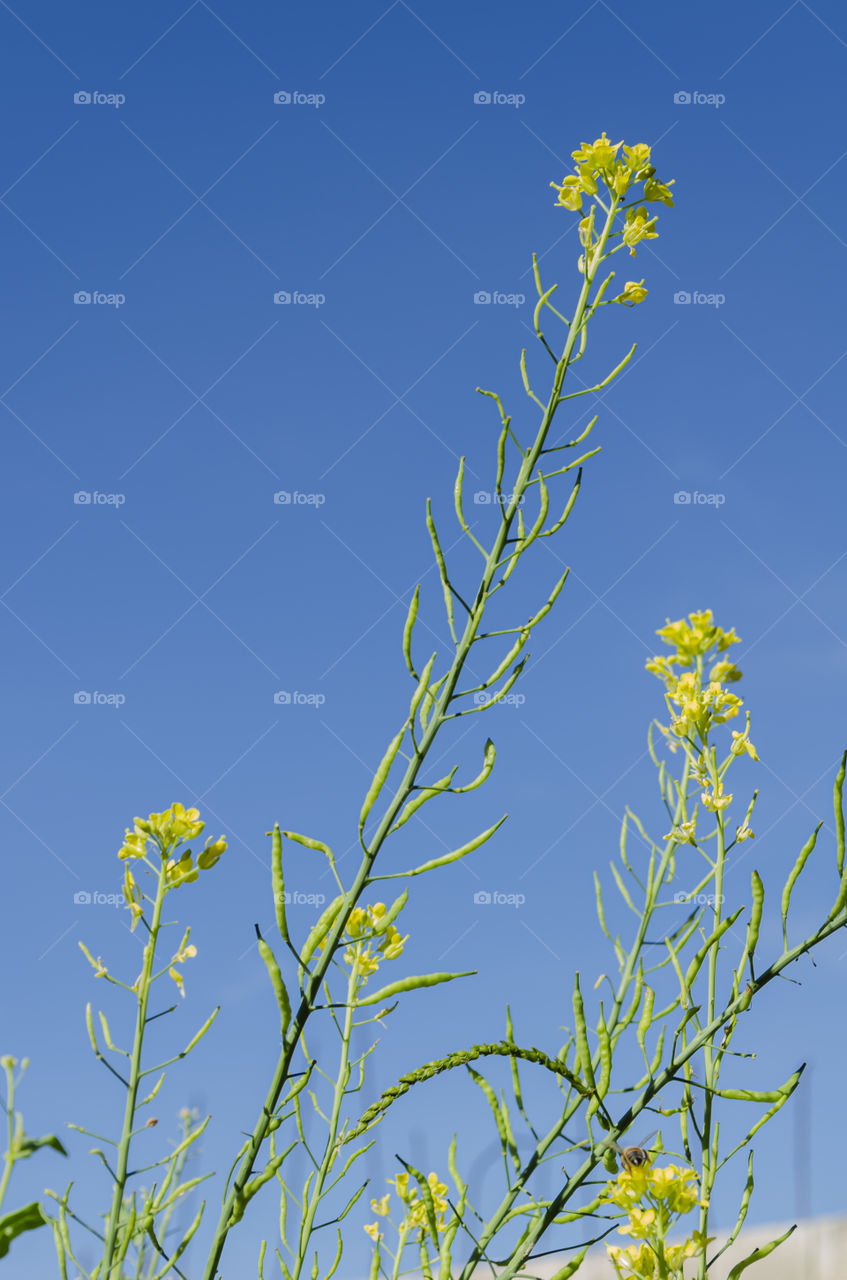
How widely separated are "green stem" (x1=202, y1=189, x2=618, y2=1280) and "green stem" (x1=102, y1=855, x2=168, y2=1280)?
0.59 feet

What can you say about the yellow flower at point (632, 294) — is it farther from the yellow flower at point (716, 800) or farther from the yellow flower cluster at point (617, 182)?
the yellow flower at point (716, 800)

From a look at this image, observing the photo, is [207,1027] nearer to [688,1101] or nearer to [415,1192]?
Result: [688,1101]

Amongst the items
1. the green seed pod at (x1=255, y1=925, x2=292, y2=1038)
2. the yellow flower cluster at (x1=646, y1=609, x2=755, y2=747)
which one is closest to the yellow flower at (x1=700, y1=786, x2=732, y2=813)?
the yellow flower cluster at (x1=646, y1=609, x2=755, y2=747)

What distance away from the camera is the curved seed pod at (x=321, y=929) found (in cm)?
88

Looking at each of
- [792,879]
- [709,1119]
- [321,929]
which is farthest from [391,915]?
[709,1119]

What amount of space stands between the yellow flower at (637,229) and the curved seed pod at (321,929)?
0.88 m

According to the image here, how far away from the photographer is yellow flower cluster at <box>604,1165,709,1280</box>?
1.16 meters

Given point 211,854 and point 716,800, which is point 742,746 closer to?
point 716,800

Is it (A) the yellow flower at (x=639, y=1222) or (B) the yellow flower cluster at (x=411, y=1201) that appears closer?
(A) the yellow flower at (x=639, y=1222)

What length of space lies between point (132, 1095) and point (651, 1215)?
0.60 metres

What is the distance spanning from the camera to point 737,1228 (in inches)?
46.4

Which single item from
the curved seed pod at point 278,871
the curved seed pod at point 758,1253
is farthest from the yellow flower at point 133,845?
the curved seed pod at point 758,1253

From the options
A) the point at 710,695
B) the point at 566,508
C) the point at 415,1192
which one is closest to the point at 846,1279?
the point at 415,1192

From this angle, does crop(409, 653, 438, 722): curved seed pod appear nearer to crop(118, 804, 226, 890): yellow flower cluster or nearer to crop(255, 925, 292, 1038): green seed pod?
crop(255, 925, 292, 1038): green seed pod
